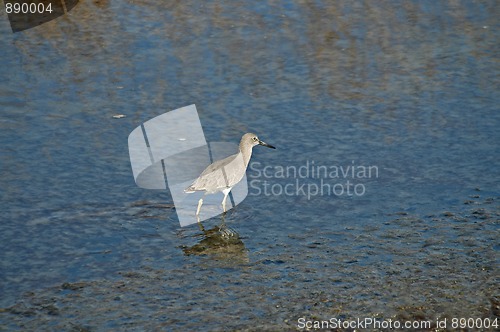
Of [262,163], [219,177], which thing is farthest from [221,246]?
[262,163]

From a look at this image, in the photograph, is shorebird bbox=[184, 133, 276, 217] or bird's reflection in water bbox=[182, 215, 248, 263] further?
shorebird bbox=[184, 133, 276, 217]

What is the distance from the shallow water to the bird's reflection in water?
0.03 meters

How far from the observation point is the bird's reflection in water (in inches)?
391

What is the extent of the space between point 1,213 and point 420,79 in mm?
7259

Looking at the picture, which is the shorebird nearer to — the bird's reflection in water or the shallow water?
the shallow water

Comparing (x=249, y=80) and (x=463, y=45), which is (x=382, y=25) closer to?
(x=463, y=45)

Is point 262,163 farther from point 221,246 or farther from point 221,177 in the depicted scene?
point 221,246

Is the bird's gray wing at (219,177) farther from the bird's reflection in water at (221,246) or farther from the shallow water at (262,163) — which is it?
the bird's reflection in water at (221,246)

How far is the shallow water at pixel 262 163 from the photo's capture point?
9117 millimetres

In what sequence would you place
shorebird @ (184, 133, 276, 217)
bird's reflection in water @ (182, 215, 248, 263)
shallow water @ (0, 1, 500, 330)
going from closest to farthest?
shallow water @ (0, 1, 500, 330) → bird's reflection in water @ (182, 215, 248, 263) → shorebird @ (184, 133, 276, 217)

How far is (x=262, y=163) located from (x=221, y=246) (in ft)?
7.38

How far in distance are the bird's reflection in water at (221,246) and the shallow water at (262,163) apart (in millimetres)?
29

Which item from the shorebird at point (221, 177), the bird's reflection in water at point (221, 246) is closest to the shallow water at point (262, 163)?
the bird's reflection in water at point (221, 246)

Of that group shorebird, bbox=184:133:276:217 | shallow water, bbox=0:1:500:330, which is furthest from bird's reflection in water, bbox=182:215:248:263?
shorebird, bbox=184:133:276:217
